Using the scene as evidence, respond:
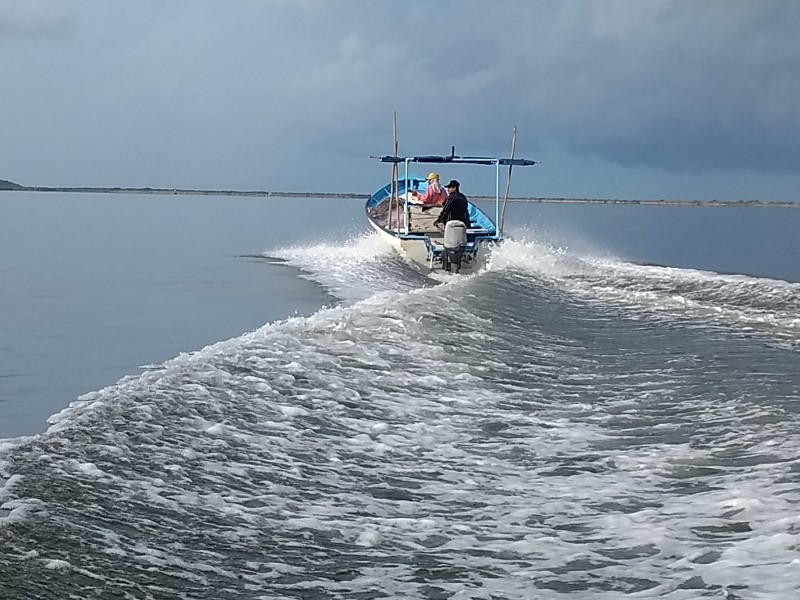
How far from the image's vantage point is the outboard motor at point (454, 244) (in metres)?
19.2

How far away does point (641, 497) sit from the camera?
5387 millimetres

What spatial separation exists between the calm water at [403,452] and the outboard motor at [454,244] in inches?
205

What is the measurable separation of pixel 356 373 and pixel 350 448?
7.60ft

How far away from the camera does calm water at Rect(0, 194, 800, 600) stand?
4246 millimetres

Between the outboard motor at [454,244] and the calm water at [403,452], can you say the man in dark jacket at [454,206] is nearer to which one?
the outboard motor at [454,244]

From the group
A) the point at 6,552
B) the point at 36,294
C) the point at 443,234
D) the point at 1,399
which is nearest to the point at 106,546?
the point at 6,552

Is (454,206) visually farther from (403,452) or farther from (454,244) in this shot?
(403,452)

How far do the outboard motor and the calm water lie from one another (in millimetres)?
5200

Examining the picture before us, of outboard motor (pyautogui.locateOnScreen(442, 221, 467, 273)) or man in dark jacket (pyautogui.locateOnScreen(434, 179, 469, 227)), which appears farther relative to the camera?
man in dark jacket (pyautogui.locateOnScreen(434, 179, 469, 227))

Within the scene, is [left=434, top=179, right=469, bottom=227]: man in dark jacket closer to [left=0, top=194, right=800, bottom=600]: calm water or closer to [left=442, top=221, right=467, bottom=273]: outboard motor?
[left=442, top=221, right=467, bottom=273]: outboard motor

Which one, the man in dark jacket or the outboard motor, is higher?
the man in dark jacket

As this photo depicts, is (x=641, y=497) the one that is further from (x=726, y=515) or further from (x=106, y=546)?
(x=106, y=546)

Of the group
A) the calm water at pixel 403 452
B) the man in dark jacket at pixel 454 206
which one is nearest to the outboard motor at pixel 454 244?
the man in dark jacket at pixel 454 206

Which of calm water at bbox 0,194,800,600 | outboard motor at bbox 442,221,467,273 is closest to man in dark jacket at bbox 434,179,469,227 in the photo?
outboard motor at bbox 442,221,467,273
